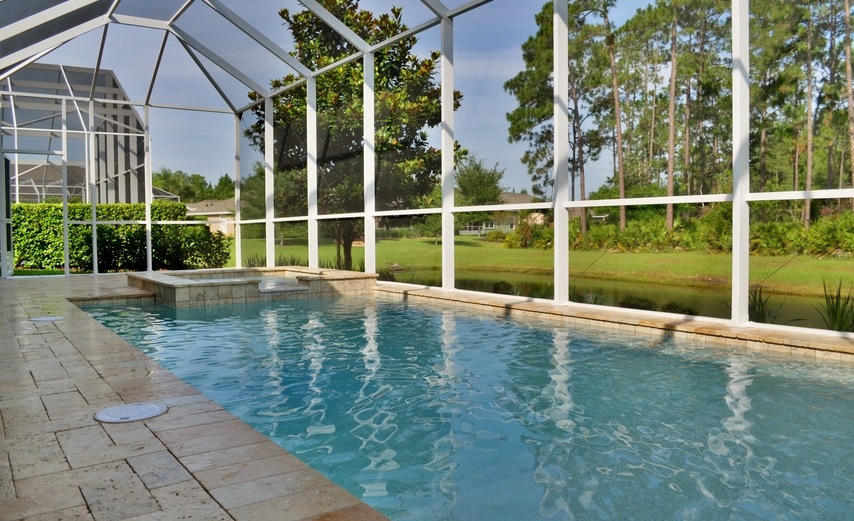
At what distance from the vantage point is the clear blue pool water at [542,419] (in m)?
2.81

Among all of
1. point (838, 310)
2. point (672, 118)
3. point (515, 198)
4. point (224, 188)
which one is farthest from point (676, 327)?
point (224, 188)

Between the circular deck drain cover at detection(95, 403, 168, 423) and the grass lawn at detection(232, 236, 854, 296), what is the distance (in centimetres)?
638

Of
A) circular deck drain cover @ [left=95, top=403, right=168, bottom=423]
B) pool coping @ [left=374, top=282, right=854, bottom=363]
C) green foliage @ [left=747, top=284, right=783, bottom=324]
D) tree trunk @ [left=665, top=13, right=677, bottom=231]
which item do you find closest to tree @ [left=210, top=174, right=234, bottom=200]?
pool coping @ [left=374, top=282, right=854, bottom=363]

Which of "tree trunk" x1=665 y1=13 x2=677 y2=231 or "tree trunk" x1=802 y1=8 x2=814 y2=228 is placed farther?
"tree trunk" x1=665 y1=13 x2=677 y2=231

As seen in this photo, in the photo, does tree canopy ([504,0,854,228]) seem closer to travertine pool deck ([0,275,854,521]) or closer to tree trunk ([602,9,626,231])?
tree trunk ([602,9,626,231])

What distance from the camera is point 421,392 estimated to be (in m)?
4.61

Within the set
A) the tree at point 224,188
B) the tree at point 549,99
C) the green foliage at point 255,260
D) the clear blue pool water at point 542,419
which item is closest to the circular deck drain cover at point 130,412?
the clear blue pool water at point 542,419

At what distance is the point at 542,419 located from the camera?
13.0 feet

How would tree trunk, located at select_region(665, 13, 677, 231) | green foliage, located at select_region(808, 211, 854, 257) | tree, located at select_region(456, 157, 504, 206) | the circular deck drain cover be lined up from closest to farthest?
1. the circular deck drain cover
2. green foliage, located at select_region(808, 211, 854, 257)
3. tree trunk, located at select_region(665, 13, 677, 231)
4. tree, located at select_region(456, 157, 504, 206)

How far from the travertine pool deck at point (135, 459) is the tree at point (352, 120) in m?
8.50

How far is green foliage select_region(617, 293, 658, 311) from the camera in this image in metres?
8.88

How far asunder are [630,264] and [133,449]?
751 centimetres

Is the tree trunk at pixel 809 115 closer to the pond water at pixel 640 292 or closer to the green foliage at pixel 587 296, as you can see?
the pond water at pixel 640 292

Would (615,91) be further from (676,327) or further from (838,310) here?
(838,310)
